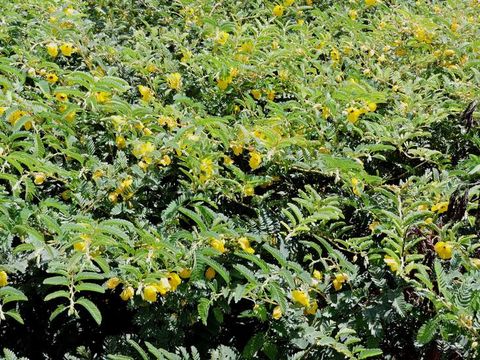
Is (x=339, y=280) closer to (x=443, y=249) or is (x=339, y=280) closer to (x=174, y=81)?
(x=443, y=249)

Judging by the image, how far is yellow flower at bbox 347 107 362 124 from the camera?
2.13 m

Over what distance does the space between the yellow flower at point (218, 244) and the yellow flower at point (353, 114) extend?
0.80 m

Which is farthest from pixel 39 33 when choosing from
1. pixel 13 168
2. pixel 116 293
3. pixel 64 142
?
pixel 116 293

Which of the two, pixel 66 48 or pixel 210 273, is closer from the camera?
pixel 210 273

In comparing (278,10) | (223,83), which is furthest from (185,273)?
(278,10)

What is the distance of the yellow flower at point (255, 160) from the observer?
1.91m

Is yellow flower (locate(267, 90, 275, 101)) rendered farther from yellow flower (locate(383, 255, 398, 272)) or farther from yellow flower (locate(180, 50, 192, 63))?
yellow flower (locate(383, 255, 398, 272))

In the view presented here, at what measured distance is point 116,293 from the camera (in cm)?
180

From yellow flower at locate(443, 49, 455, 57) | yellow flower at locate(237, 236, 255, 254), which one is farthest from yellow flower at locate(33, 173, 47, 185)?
yellow flower at locate(443, 49, 455, 57)

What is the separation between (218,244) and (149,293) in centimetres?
23

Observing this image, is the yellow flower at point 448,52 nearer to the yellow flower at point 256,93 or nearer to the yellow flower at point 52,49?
the yellow flower at point 256,93

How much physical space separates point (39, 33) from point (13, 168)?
82cm

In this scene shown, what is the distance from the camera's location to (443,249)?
1.63m

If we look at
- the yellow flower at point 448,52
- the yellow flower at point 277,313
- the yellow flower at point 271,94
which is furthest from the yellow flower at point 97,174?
the yellow flower at point 448,52
